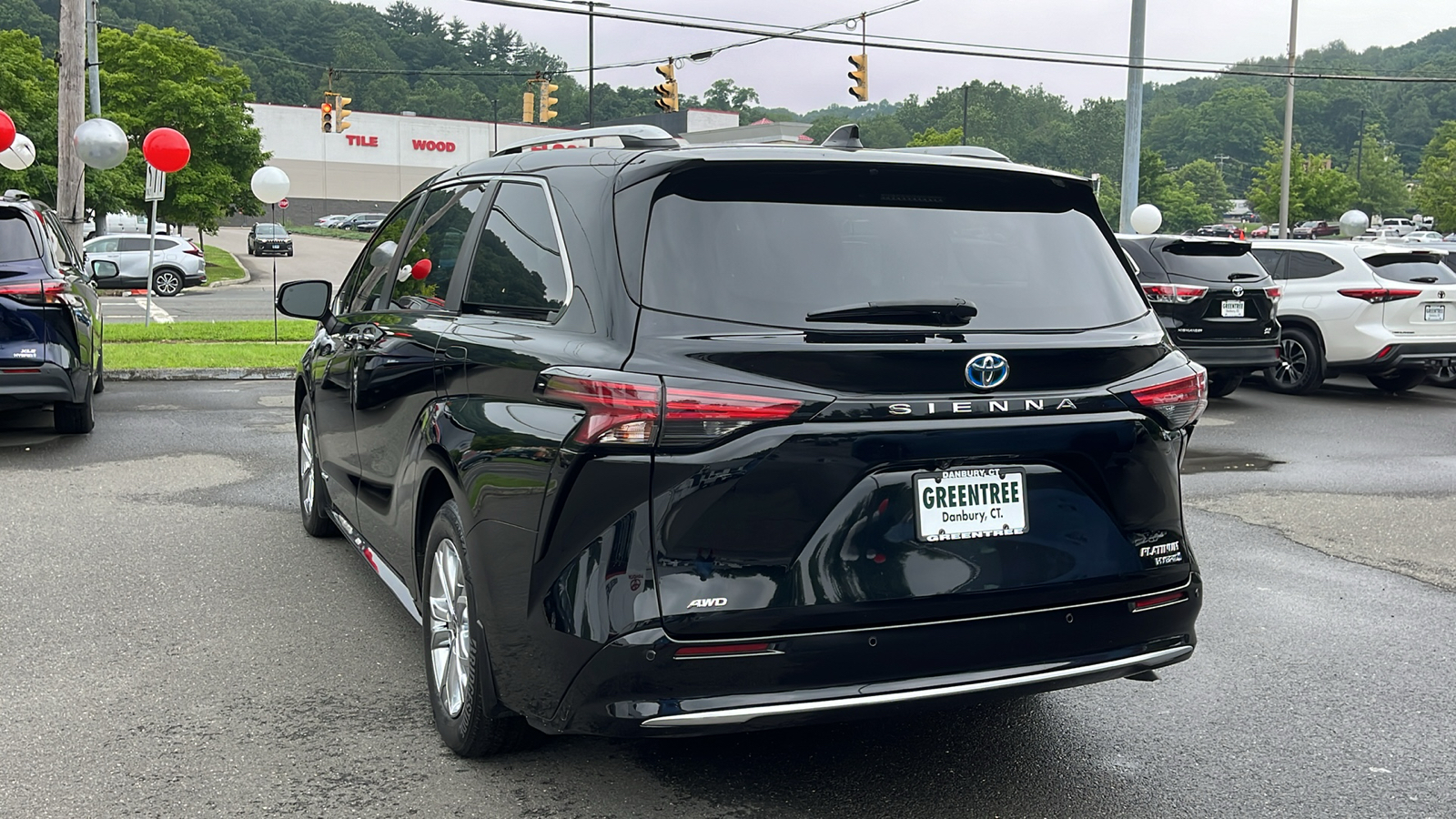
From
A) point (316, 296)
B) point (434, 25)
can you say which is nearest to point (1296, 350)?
point (316, 296)

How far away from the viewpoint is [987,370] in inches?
137

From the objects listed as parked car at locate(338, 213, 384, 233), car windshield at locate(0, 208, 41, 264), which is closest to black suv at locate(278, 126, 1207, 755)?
car windshield at locate(0, 208, 41, 264)

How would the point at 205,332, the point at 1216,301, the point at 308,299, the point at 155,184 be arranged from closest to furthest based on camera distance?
the point at 308,299 → the point at 1216,301 → the point at 205,332 → the point at 155,184

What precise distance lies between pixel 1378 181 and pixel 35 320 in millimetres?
117777

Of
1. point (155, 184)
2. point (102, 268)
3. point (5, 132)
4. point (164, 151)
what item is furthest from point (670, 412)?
point (5, 132)

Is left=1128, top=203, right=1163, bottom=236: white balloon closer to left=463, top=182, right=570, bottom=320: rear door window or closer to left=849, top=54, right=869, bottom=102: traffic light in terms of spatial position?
left=849, top=54, right=869, bottom=102: traffic light

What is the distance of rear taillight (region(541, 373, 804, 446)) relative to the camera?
3.24m

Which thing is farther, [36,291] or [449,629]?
Answer: [36,291]

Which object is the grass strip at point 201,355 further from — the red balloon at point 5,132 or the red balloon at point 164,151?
the red balloon at point 5,132

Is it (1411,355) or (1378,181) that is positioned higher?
(1378,181)

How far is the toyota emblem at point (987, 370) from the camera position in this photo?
3459mm

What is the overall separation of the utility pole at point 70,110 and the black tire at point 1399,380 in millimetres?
16990

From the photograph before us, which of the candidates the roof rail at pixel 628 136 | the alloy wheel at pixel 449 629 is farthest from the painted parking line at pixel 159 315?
the alloy wheel at pixel 449 629

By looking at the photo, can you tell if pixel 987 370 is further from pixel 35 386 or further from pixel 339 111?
pixel 339 111
